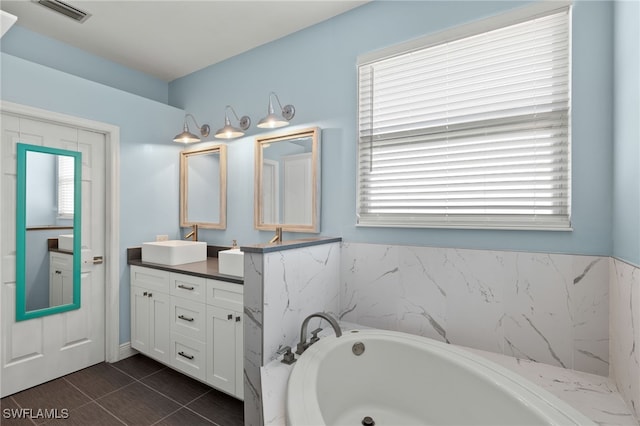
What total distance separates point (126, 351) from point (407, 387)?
246 cm

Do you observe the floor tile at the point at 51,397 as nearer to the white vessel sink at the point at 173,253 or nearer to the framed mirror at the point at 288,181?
the white vessel sink at the point at 173,253

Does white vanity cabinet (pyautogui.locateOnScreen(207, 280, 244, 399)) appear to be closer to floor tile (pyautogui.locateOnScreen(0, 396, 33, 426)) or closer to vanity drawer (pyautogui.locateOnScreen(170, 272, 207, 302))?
vanity drawer (pyautogui.locateOnScreen(170, 272, 207, 302))

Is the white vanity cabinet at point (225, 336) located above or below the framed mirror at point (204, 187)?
below

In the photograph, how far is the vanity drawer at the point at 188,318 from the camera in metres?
2.21

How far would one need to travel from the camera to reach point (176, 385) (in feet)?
7.56

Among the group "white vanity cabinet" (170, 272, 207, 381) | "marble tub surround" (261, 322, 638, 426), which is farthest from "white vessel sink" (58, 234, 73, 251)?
"marble tub surround" (261, 322, 638, 426)

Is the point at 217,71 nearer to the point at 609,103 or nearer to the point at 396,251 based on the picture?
the point at 396,251

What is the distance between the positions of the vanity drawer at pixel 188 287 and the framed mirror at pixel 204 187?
0.64 meters

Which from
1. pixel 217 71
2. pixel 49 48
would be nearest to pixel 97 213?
pixel 49 48

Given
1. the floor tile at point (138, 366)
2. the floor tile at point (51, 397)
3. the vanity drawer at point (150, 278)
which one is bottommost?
the floor tile at point (138, 366)

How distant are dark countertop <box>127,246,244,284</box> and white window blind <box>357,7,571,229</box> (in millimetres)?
1046

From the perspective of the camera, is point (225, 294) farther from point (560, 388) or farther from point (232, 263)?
point (560, 388)

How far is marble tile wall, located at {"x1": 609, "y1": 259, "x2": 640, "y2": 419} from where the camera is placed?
1.12 metres

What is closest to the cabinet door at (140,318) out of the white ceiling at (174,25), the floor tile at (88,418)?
the floor tile at (88,418)
